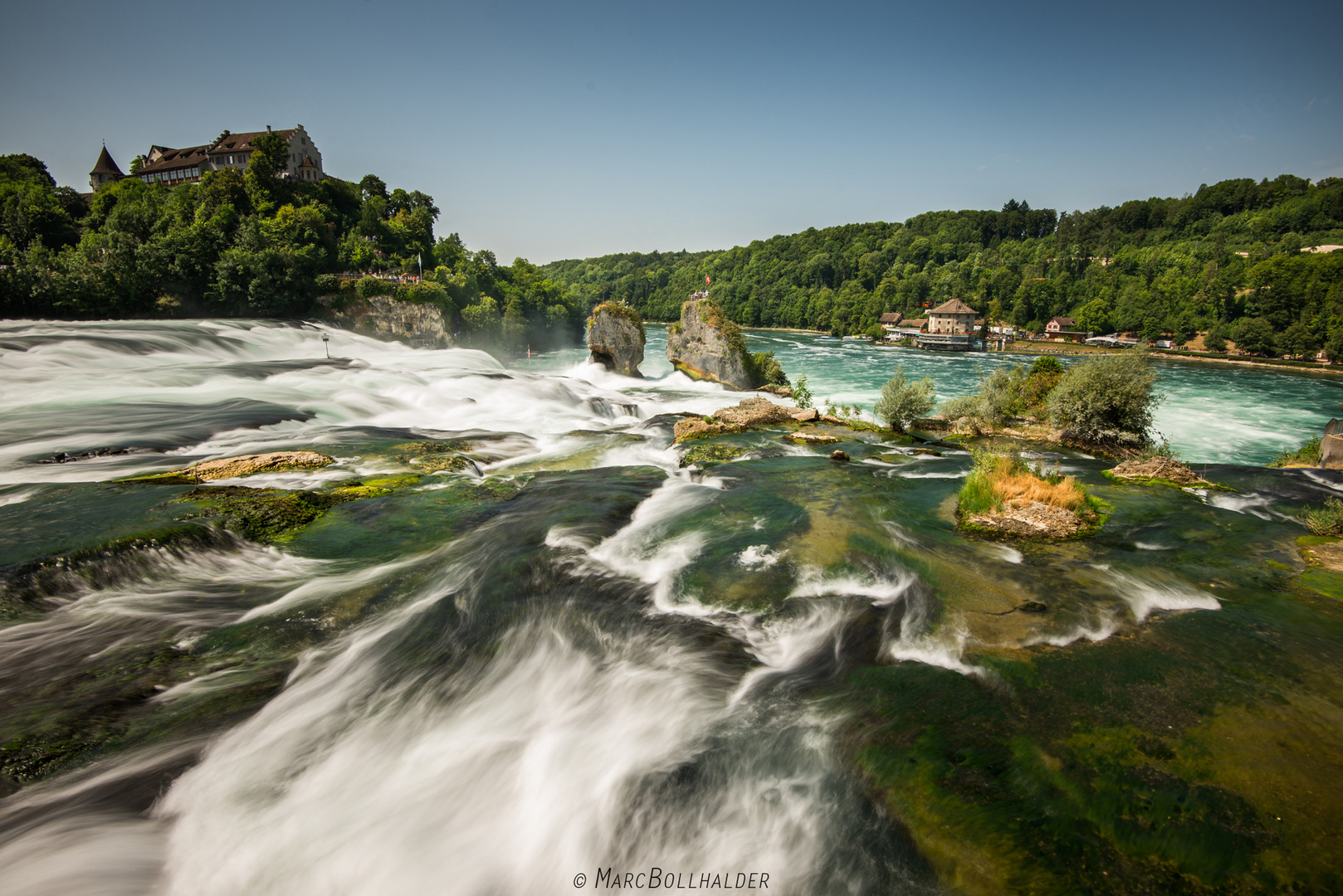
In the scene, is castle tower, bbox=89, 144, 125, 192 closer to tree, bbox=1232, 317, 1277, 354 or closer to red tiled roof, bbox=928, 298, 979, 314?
red tiled roof, bbox=928, 298, 979, 314

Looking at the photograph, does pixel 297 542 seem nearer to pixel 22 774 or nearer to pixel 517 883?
pixel 22 774

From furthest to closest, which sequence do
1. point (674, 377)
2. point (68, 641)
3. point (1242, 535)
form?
point (674, 377) < point (1242, 535) < point (68, 641)

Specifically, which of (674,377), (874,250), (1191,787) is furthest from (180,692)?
(874,250)

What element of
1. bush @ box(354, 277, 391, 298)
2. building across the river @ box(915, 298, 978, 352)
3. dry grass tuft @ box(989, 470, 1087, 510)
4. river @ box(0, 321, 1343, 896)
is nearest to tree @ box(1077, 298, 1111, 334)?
building across the river @ box(915, 298, 978, 352)

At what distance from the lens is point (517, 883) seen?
15.3 feet

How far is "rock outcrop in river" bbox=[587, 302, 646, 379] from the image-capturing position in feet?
149

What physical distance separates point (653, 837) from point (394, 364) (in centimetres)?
3817

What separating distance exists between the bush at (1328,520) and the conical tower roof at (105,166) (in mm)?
112763

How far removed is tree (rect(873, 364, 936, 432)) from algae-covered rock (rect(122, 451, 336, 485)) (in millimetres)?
21472

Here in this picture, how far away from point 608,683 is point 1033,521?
32.3 ft

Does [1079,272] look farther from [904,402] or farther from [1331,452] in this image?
[904,402]

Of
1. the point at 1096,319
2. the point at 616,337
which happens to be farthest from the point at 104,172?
the point at 1096,319

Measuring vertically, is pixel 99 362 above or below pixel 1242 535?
above

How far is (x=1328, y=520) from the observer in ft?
37.1
